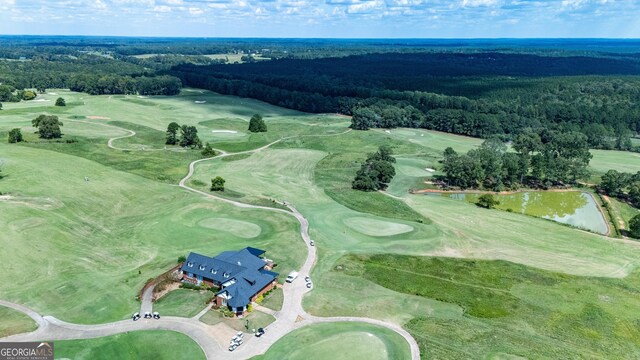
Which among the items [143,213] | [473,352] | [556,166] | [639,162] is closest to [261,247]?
[143,213]

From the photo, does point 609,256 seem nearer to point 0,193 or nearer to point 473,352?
point 473,352

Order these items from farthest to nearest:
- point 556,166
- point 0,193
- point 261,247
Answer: point 556,166, point 0,193, point 261,247

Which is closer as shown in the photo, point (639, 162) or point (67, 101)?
Result: point (639, 162)

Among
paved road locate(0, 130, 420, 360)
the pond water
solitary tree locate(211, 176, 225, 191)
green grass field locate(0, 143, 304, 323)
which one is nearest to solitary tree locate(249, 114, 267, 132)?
green grass field locate(0, 143, 304, 323)

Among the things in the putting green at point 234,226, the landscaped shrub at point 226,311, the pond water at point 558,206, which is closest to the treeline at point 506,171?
the pond water at point 558,206

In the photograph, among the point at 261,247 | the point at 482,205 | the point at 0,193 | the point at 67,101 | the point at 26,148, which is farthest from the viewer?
the point at 67,101

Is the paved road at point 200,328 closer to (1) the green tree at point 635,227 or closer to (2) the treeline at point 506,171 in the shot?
(1) the green tree at point 635,227

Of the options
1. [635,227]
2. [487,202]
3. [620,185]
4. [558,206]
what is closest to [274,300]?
[487,202]
